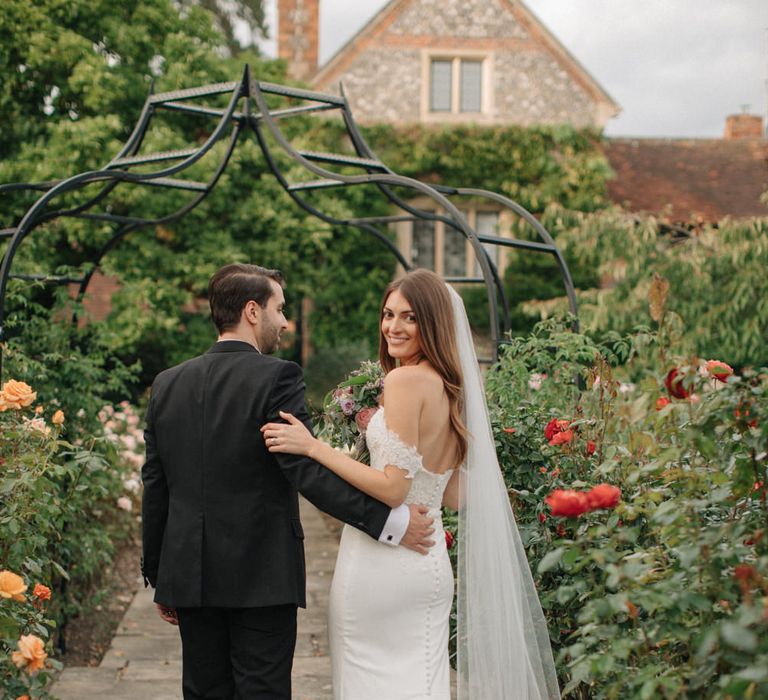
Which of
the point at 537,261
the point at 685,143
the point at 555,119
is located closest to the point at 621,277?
the point at 537,261

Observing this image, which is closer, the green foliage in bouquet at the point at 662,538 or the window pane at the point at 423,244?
the green foliage in bouquet at the point at 662,538

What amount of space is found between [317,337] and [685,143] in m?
8.14

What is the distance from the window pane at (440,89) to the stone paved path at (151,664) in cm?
1057

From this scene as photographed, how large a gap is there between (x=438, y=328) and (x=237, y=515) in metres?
0.83

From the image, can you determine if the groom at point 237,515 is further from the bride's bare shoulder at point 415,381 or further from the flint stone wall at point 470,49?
the flint stone wall at point 470,49

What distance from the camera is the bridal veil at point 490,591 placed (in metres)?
2.70

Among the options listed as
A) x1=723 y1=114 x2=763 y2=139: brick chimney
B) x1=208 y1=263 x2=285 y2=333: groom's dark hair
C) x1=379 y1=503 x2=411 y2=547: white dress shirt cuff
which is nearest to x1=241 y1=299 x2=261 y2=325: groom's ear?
x1=208 y1=263 x2=285 y2=333: groom's dark hair

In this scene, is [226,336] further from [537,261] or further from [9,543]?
[537,261]

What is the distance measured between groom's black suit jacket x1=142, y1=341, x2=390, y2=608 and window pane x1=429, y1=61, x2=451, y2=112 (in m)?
12.7

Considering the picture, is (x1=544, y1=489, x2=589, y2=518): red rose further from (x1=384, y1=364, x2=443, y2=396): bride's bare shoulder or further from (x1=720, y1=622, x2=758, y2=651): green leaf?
(x1=384, y1=364, x2=443, y2=396): bride's bare shoulder

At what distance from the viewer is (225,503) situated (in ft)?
8.63

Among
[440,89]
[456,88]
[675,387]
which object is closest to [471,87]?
[456,88]

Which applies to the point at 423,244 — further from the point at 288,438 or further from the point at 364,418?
the point at 288,438

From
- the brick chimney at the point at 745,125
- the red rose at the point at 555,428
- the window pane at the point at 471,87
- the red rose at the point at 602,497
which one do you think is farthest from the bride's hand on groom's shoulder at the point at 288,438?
the brick chimney at the point at 745,125
